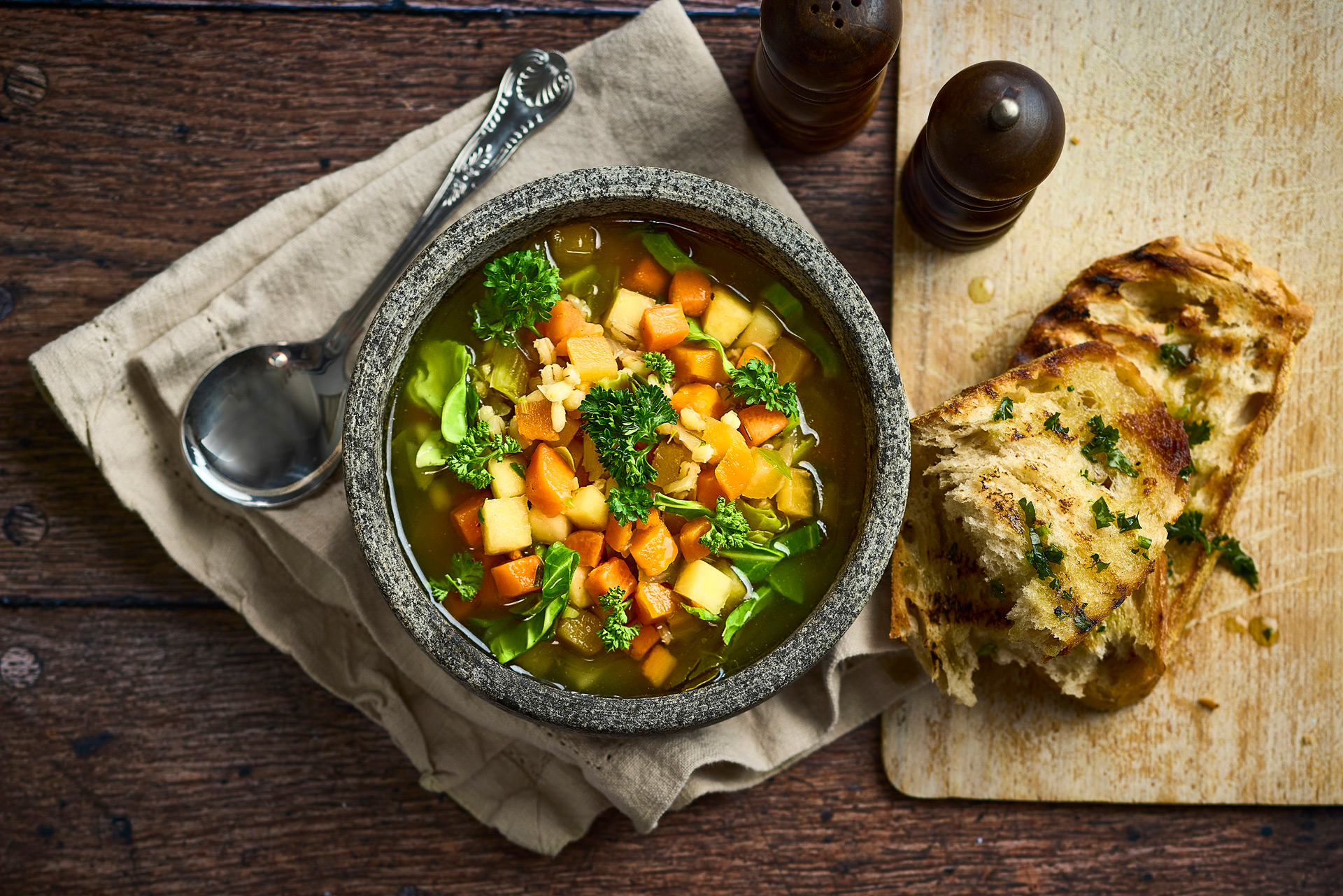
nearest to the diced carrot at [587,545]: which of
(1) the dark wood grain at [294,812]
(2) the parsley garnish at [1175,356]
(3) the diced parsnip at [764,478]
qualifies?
(3) the diced parsnip at [764,478]

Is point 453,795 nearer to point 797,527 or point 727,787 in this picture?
point 727,787

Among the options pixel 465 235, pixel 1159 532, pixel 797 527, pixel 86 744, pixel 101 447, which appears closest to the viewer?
pixel 465 235

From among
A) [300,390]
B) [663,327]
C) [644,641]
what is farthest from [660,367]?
[300,390]

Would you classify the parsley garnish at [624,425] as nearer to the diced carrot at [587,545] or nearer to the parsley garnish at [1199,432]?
the diced carrot at [587,545]

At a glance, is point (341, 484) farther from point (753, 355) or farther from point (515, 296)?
point (753, 355)

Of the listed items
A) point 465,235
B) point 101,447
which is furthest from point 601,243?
point 101,447

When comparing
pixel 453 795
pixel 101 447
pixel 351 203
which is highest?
pixel 351 203
